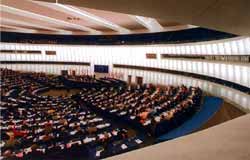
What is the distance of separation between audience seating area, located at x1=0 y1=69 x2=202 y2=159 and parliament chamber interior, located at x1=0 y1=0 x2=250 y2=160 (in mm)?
44

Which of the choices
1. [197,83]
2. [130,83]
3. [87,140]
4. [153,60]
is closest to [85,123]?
[87,140]

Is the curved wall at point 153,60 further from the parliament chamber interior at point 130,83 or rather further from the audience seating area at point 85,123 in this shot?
the audience seating area at point 85,123

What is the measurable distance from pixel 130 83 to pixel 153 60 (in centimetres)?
A: 393

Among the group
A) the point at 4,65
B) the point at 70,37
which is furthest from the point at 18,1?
the point at 4,65

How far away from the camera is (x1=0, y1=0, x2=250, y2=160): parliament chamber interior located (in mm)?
3750

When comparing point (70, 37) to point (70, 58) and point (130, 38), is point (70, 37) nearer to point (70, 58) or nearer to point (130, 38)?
point (70, 58)

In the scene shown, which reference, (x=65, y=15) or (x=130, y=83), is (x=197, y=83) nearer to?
(x=130, y=83)

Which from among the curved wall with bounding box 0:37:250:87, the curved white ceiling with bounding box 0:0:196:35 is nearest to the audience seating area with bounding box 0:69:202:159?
the curved wall with bounding box 0:37:250:87

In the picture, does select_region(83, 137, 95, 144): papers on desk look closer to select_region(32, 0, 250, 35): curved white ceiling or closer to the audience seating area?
the audience seating area

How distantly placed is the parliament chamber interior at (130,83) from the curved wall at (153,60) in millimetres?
94

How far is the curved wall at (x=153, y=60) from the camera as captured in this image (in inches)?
600

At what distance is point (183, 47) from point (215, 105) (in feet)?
27.3

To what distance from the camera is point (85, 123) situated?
40.1ft

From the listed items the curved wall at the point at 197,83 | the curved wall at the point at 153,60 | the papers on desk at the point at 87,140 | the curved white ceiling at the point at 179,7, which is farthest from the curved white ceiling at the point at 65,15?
the curved white ceiling at the point at 179,7
